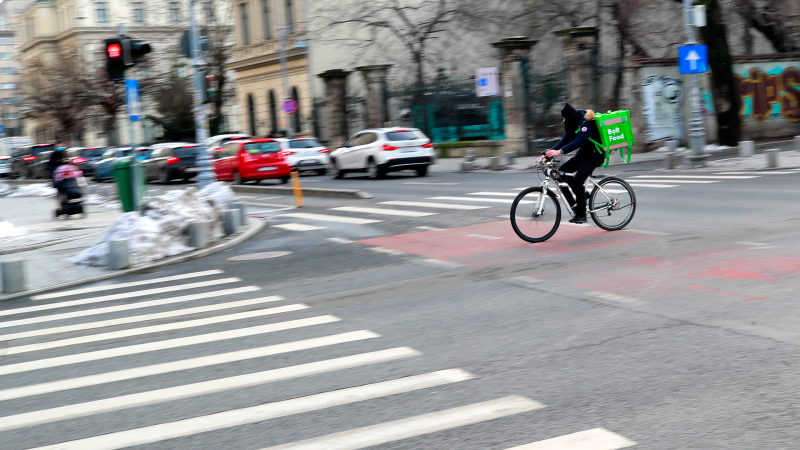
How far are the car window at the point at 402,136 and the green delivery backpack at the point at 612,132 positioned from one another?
54.0ft

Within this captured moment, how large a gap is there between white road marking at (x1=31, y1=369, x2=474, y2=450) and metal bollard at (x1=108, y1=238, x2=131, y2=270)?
7.95m

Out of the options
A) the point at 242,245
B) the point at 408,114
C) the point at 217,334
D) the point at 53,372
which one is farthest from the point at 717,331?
the point at 408,114

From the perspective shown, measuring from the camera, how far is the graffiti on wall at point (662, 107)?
93.5 ft

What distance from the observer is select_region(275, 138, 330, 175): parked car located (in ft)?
107

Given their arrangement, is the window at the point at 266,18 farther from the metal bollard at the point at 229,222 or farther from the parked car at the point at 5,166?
the metal bollard at the point at 229,222

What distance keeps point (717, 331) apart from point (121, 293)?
22.7ft

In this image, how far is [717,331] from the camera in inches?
241

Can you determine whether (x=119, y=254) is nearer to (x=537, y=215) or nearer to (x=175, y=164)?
(x=537, y=215)

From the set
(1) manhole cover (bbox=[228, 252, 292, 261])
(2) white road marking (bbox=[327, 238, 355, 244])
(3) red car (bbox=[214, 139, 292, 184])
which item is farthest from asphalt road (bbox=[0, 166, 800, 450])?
(3) red car (bbox=[214, 139, 292, 184])

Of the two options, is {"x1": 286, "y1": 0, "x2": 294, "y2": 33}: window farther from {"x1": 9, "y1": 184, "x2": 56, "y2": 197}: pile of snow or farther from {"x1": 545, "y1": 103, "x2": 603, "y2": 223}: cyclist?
{"x1": 545, "y1": 103, "x2": 603, "y2": 223}: cyclist

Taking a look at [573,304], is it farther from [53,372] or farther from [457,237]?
[457,237]

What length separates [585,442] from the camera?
415cm

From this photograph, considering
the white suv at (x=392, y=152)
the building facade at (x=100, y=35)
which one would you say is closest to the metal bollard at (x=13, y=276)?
the white suv at (x=392, y=152)

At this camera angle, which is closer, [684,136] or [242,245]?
[242,245]
